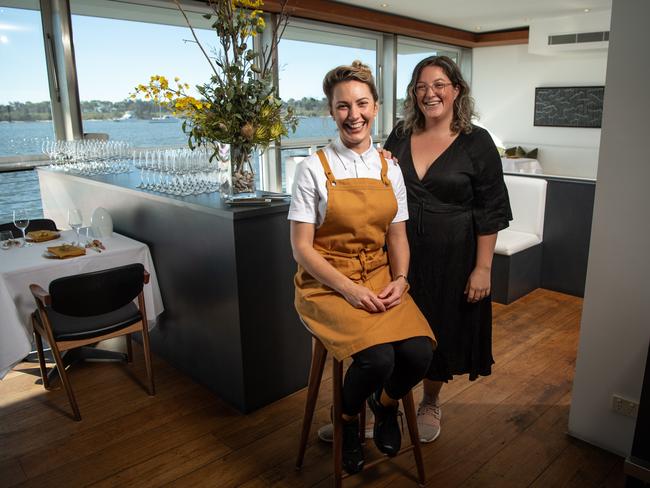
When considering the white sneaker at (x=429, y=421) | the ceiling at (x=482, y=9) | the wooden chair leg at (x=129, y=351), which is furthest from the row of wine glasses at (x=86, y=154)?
the ceiling at (x=482, y=9)

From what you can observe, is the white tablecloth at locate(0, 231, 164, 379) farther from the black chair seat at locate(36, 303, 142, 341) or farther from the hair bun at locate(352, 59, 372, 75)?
the hair bun at locate(352, 59, 372, 75)

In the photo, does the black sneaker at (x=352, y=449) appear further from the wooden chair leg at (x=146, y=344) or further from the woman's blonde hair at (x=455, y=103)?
the wooden chair leg at (x=146, y=344)

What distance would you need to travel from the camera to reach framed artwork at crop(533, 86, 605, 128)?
8883mm

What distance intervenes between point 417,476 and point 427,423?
317mm

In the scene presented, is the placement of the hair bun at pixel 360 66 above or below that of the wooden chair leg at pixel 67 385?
above

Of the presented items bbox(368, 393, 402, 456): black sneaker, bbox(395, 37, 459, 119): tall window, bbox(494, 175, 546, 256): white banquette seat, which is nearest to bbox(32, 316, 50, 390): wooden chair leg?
bbox(368, 393, 402, 456): black sneaker

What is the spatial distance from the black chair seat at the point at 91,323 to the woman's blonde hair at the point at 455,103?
1.76m

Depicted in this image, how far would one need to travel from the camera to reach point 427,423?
8.12 feet

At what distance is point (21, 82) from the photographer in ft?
16.4

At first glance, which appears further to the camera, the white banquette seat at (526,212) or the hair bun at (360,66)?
the white banquette seat at (526,212)

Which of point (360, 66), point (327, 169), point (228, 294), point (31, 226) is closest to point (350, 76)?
point (360, 66)

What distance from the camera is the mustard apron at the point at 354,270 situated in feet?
5.93

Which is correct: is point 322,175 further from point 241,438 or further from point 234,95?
point 241,438

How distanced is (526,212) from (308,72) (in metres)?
4.38
